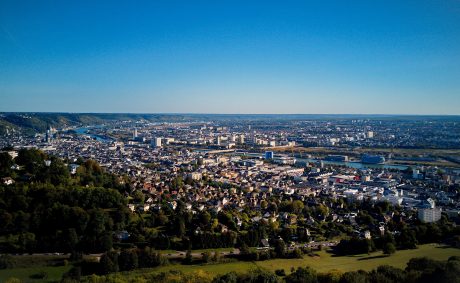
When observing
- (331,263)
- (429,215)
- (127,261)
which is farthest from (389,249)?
(127,261)

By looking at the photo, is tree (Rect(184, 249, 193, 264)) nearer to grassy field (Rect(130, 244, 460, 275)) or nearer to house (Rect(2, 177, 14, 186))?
grassy field (Rect(130, 244, 460, 275))

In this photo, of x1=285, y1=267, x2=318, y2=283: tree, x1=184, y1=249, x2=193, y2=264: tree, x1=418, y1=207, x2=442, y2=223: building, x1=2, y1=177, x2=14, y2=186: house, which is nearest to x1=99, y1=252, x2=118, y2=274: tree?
x1=184, y1=249, x2=193, y2=264: tree

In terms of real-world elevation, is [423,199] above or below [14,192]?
below

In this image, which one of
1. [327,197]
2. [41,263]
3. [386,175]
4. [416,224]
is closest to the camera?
[41,263]

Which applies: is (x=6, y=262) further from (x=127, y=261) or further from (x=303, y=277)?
(x=303, y=277)

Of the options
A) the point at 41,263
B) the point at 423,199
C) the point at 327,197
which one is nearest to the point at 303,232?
the point at 327,197

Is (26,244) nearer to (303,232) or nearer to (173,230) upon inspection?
(173,230)
